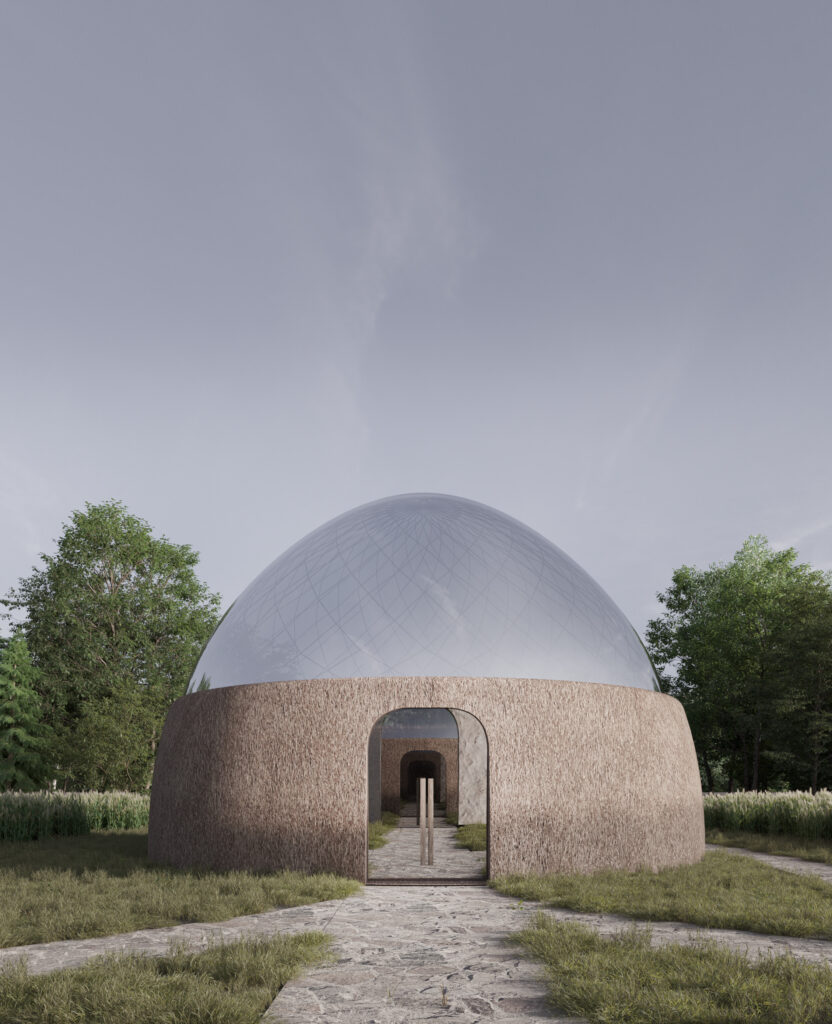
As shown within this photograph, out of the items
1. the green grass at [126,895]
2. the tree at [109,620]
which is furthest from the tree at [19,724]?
the green grass at [126,895]

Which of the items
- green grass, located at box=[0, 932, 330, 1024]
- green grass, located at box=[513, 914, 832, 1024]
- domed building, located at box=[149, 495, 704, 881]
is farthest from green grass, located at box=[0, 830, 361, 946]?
green grass, located at box=[513, 914, 832, 1024]

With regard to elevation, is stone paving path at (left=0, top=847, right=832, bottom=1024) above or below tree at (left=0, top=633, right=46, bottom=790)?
below

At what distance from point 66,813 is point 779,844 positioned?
18.7 metres

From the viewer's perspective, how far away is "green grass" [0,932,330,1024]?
18.5 ft

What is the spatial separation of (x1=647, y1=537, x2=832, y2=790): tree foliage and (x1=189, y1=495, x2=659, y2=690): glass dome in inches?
910

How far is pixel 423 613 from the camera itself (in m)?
13.0

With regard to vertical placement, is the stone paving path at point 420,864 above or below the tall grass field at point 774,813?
below

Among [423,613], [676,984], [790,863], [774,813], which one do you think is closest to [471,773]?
[774,813]

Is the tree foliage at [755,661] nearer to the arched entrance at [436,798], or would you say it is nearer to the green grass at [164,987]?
the arched entrance at [436,798]

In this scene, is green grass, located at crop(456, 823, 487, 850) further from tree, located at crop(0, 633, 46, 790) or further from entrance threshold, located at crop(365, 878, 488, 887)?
tree, located at crop(0, 633, 46, 790)

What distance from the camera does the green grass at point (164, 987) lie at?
565 cm

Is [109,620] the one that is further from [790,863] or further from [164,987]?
[164,987]

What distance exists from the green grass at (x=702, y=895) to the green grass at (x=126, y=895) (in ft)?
9.68

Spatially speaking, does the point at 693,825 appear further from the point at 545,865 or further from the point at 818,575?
the point at 818,575
